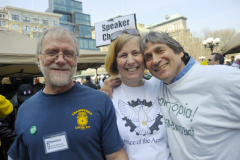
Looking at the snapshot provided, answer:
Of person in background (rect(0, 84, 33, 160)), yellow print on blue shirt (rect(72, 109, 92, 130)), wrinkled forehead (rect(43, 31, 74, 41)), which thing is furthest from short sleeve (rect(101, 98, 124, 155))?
person in background (rect(0, 84, 33, 160))

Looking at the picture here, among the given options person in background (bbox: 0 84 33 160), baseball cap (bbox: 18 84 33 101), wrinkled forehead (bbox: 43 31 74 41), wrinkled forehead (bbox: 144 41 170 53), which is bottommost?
person in background (bbox: 0 84 33 160)

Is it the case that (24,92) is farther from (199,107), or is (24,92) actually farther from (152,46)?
(199,107)

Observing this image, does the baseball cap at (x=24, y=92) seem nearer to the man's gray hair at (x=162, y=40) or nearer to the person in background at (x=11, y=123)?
the person in background at (x=11, y=123)

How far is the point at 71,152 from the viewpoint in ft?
3.94

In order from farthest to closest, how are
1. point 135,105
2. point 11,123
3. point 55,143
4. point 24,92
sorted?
point 24,92, point 11,123, point 135,105, point 55,143

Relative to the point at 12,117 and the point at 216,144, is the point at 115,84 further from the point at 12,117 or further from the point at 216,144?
the point at 12,117

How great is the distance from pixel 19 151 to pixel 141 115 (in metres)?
1.17

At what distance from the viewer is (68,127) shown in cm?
123

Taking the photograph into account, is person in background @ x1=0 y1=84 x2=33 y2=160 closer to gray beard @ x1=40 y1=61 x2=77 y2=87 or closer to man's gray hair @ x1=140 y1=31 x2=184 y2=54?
gray beard @ x1=40 y1=61 x2=77 y2=87

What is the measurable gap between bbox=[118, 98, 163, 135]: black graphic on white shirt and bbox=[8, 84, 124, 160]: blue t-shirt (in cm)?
30

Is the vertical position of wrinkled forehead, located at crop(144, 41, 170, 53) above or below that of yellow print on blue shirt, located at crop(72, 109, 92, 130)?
above

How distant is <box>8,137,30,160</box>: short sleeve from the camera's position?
1290mm

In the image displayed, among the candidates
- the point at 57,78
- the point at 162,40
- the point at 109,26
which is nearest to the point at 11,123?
the point at 57,78

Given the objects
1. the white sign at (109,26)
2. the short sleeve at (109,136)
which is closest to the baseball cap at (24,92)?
the white sign at (109,26)
